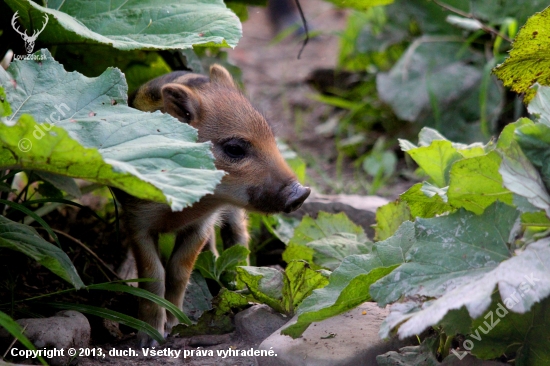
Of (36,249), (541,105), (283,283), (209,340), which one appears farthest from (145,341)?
(541,105)

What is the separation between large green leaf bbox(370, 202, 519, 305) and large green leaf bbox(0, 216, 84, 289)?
3.93 ft

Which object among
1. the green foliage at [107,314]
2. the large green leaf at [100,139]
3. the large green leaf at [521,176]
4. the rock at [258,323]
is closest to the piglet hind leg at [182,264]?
the rock at [258,323]

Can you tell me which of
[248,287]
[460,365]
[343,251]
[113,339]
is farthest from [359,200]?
[460,365]

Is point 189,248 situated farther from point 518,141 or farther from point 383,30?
point 383,30

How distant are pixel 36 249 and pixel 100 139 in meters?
0.54

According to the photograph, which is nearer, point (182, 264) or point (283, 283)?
point (283, 283)

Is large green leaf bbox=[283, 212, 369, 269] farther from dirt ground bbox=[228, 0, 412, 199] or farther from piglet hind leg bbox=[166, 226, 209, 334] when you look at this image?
dirt ground bbox=[228, 0, 412, 199]

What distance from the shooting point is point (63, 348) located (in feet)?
9.53

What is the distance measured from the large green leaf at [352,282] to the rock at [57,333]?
926mm

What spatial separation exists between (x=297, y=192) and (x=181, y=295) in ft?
2.86

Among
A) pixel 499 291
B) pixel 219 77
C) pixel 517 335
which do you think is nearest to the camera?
pixel 499 291

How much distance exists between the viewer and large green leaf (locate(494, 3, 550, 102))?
306 centimetres

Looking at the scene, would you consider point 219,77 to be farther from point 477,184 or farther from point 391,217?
point 477,184

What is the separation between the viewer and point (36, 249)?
2.81 m
